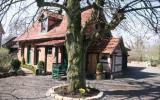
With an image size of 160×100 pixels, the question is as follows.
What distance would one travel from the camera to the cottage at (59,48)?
24109mm

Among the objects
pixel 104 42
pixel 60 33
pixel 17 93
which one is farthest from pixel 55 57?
pixel 17 93

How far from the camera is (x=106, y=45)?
2453cm

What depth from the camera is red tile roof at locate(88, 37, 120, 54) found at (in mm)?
23714

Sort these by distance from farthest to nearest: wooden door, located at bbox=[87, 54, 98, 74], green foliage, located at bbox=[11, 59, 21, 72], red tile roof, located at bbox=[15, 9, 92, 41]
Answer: red tile roof, located at bbox=[15, 9, 92, 41]
wooden door, located at bbox=[87, 54, 98, 74]
green foliage, located at bbox=[11, 59, 21, 72]

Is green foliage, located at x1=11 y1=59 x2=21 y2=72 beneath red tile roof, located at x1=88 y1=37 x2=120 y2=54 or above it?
beneath

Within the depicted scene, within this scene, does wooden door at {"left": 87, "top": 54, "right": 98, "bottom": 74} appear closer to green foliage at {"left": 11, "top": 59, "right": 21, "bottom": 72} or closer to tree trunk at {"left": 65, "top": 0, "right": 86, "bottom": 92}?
green foliage at {"left": 11, "top": 59, "right": 21, "bottom": 72}

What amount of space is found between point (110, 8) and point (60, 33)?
1229 cm

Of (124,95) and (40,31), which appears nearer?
(124,95)

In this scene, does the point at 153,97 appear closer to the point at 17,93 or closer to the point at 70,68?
the point at 70,68

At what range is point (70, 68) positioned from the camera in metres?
14.8

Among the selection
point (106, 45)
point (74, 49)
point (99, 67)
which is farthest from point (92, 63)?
point (74, 49)

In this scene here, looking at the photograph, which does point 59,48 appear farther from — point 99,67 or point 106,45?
point 99,67

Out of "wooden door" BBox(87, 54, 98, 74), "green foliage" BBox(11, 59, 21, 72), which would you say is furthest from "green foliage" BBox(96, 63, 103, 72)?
"green foliage" BBox(11, 59, 21, 72)

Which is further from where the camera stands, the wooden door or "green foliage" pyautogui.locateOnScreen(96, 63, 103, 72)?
the wooden door
